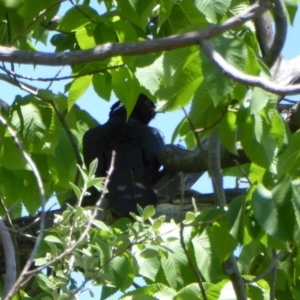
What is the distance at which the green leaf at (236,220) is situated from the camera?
6.50ft

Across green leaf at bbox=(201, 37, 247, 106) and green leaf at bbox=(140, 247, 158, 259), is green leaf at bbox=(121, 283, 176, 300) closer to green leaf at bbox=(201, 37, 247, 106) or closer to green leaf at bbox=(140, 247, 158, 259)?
green leaf at bbox=(140, 247, 158, 259)

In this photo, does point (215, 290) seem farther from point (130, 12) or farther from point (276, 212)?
point (130, 12)

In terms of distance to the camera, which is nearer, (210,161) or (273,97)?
(273,97)

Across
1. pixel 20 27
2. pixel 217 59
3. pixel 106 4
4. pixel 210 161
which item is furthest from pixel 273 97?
pixel 106 4

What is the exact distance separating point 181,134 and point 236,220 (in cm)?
53

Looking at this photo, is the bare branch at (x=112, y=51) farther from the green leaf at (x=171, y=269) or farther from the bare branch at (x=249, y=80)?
the green leaf at (x=171, y=269)

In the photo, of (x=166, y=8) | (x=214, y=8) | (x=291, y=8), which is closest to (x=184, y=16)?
(x=166, y=8)

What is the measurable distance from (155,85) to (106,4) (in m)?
1.35

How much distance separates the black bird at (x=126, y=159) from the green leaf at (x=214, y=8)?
199 cm

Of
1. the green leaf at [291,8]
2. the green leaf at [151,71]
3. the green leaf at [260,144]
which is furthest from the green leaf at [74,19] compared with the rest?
the green leaf at [260,144]

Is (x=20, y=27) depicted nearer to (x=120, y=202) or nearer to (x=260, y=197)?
(x=260, y=197)

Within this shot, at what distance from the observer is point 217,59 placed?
63.4 inches

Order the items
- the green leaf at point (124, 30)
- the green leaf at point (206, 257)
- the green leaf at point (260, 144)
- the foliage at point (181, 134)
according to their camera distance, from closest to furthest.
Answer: the foliage at point (181, 134) < the green leaf at point (260, 144) < the green leaf at point (206, 257) < the green leaf at point (124, 30)

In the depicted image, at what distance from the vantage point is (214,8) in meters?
1.96
